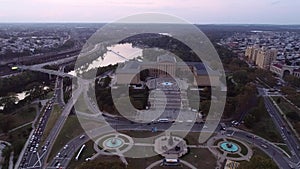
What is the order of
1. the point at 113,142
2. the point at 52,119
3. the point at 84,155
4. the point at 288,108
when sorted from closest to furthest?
the point at 84,155
the point at 113,142
the point at 52,119
the point at 288,108

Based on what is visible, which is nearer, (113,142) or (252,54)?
(113,142)

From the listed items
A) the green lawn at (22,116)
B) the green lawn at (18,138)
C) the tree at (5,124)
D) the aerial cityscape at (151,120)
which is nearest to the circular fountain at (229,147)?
the aerial cityscape at (151,120)

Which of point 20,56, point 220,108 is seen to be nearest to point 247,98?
point 220,108

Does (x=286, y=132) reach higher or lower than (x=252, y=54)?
lower

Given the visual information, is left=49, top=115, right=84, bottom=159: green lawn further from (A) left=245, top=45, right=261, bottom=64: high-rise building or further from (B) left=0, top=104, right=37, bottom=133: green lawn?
(A) left=245, top=45, right=261, bottom=64: high-rise building

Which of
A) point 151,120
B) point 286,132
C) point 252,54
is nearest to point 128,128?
point 151,120

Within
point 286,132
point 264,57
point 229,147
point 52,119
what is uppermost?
point 264,57

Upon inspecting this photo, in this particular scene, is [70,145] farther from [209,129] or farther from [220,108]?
[220,108]

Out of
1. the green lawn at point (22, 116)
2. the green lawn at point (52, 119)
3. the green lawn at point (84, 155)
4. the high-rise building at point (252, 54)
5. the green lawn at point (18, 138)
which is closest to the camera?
the green lawn at point (84, 155)

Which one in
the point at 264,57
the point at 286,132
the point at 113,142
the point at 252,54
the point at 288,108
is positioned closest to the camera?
the point at 113,142

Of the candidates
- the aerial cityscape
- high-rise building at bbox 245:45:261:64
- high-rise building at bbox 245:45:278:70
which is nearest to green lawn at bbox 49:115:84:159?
the aerial cityscape

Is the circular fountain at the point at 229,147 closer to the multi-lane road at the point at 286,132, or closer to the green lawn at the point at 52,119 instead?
the multi-lane road at the point at 286,132

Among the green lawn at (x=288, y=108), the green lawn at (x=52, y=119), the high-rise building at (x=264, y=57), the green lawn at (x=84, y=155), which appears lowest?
the green lawn at (x=84, y=155)

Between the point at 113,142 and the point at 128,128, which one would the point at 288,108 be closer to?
the point at 128,128
